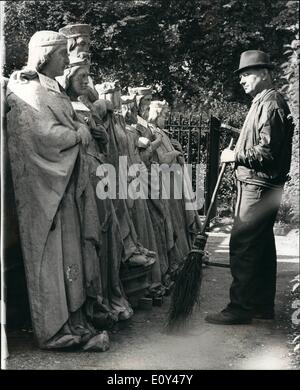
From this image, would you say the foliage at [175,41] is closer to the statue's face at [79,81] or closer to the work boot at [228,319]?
the statue's face at [79,81]

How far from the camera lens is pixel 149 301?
261 inches

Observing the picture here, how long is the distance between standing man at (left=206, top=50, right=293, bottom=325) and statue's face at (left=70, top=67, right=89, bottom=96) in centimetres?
146

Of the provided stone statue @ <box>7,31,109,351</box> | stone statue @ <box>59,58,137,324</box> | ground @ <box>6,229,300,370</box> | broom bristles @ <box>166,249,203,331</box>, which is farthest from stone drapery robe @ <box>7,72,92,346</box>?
broom bristles @ <box>166,249,203,331</box>

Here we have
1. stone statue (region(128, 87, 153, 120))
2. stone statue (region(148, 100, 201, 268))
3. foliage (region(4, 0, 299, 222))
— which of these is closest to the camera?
stone statue (region(128, 87, 153, 120))

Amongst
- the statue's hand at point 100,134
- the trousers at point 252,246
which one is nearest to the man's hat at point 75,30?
the statue's hand at point 100,134

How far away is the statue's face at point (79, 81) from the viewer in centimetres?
557

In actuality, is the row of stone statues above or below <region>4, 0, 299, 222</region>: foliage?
below

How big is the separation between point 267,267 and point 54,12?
892cm

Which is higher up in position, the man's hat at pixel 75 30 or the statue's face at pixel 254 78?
the man's hat at pixel 75 30

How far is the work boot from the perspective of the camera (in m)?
6.08

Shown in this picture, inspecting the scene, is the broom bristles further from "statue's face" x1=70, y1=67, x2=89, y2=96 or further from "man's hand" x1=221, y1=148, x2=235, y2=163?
"statue's face" x1=70, y1=67, x2=89, y2=96

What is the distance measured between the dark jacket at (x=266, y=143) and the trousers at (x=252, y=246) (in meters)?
0.12

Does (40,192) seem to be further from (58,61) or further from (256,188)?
(256,188)
